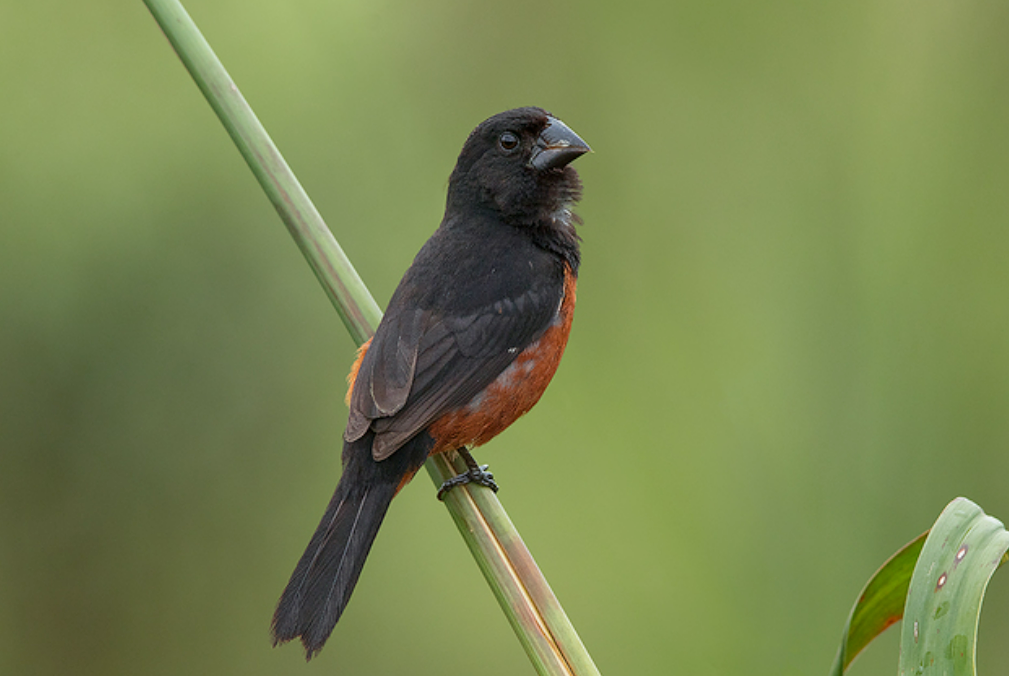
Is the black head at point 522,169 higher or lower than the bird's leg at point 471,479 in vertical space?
higher

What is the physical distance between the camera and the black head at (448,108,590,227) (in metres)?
2.32

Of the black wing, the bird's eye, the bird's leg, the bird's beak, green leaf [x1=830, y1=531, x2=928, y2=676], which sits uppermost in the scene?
the bird's eye

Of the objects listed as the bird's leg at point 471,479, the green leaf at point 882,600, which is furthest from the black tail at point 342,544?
the green leaf at point 882,600

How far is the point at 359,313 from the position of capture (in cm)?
202

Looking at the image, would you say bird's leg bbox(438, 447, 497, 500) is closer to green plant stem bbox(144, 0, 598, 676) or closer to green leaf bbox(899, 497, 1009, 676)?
green plant stem bbox(144, 0, 598, 676)

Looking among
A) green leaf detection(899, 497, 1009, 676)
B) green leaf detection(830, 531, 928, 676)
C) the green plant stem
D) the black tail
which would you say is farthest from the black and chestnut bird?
green leaf detection(899, 497, 1009, 676)

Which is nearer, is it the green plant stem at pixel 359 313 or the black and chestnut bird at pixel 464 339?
the green plant stem at pixel 359 313

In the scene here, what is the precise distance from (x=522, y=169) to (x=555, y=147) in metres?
0.11

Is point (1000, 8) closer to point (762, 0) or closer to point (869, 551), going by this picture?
point (762, 0)

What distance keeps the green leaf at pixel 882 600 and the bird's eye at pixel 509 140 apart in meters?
1.40

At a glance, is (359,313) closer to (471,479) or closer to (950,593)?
(471,479)

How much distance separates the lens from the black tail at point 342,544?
67.5 inches

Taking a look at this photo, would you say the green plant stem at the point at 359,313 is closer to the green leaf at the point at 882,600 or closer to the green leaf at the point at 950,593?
the green leaf at the point at 882,600

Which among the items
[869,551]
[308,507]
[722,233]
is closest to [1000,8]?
[722,233]
